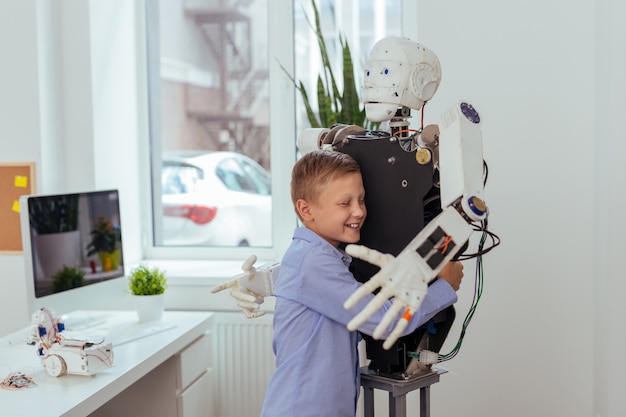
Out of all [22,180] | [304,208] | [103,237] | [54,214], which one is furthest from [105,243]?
[304,208]

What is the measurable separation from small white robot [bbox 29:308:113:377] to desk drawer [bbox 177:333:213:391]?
0.53 metres

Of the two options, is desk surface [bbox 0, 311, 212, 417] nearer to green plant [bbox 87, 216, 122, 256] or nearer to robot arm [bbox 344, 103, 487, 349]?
green plant [bbox 87, 216, 122, 256]

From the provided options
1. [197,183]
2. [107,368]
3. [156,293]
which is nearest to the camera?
[107,368]

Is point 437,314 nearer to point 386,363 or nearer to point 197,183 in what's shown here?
point 386,363

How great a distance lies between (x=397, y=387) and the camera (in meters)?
1.85

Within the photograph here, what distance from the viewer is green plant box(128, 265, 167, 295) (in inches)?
118

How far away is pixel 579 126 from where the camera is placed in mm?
2820

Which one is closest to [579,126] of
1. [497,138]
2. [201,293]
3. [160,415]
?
[497,138]

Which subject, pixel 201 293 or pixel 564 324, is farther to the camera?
pixel 201 293

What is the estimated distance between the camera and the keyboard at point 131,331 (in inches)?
107

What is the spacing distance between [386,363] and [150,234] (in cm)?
211

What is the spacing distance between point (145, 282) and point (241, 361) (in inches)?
23.7

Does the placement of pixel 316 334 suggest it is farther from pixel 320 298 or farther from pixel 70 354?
pixel 70 354

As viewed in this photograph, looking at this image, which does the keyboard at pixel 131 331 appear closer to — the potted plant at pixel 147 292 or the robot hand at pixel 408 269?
the potted plant at pixel 147 292
